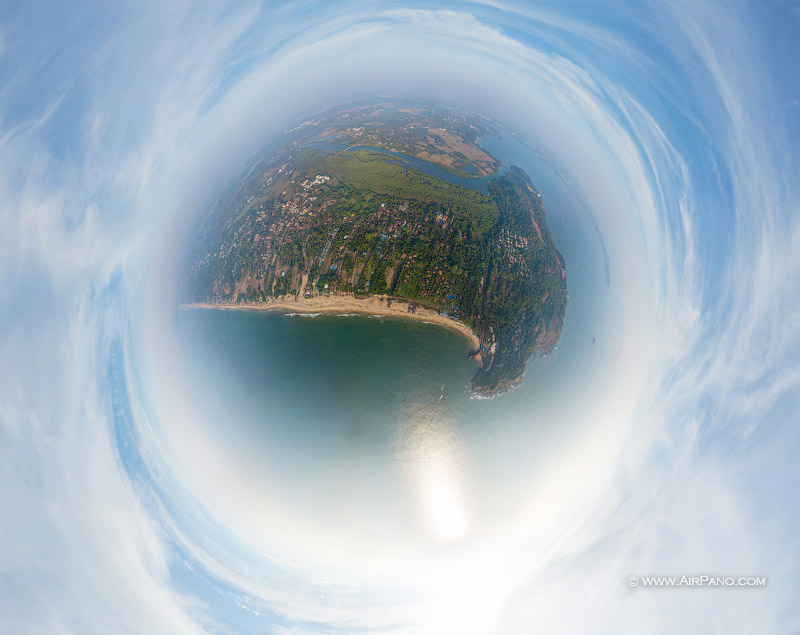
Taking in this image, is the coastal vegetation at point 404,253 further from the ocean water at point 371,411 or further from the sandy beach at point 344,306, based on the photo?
the ocean water at point 371,411

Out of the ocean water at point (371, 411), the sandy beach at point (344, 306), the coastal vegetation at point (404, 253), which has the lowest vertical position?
the ocean water at point (371, 411)

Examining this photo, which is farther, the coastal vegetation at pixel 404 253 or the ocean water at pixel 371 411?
the coastal vegetation at pixel 404 253

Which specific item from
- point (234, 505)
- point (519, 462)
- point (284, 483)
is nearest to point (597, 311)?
point (519, 462)

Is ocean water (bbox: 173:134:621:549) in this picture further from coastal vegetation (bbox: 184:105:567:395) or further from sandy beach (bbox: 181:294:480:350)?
coastal vegetation (bbox: 184:105:567:395)

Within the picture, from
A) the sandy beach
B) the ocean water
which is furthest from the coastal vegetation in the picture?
the ocean water

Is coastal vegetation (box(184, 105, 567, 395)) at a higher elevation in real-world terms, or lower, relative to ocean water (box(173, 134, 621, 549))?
higher

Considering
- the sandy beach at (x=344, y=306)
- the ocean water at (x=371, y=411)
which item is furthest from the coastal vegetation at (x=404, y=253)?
the ocean water at (x=371, y=411)

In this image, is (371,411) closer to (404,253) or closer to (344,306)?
(344,306)

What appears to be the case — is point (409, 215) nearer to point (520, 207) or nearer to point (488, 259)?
point (488, 259)
